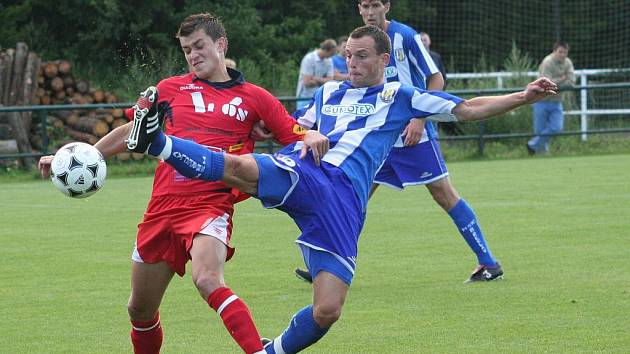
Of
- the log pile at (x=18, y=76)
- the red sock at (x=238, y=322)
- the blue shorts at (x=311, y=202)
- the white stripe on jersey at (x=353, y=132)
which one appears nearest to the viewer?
the red sock at (x=238, y=322)

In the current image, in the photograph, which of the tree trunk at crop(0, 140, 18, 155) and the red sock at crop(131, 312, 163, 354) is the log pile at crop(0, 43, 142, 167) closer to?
the tree trunk at crop(0, 140, 18, 155)

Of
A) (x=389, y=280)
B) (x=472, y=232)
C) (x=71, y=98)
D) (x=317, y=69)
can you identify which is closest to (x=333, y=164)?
(x=389, y=280)

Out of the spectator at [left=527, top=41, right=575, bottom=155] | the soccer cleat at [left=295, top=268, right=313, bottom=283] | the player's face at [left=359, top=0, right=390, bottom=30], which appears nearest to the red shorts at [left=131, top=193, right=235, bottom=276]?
the soccer cleat at [left=295, top=268, right=313, bottom=283]

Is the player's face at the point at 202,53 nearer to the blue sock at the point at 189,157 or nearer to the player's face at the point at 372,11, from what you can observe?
→ the blue sock at the point at 189,157

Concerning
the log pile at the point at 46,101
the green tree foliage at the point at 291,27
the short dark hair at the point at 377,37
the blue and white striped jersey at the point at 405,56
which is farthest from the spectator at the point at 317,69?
the short dark hair at the point at 377,37

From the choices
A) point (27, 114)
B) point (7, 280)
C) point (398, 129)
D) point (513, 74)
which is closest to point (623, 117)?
point (513, 74)

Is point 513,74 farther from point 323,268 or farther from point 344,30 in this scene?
point 323,268

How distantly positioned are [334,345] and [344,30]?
91.8 feet

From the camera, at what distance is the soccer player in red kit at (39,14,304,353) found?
535 centimetres

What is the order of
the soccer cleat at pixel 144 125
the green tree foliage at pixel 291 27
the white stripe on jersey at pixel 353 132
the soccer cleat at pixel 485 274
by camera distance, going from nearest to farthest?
1. the soccer cleat at pixel 144 125
2. the white stripe on jersey at pixel 353 132
3. the soccer cleat at pixel 485 274
4. the green tree foliage at pixel 291 27

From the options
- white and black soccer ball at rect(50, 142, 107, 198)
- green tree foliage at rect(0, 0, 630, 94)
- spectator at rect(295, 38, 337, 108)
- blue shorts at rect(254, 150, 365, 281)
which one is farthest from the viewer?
green tree foliage at rect(0, 0, 630, 94)

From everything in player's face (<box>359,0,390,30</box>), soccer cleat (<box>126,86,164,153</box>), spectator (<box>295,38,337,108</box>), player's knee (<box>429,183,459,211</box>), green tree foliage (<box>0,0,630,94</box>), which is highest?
soccer cleat (<box>126,86,164,153</box>)

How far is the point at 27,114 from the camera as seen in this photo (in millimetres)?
19734

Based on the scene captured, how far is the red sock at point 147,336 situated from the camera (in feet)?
19.0
